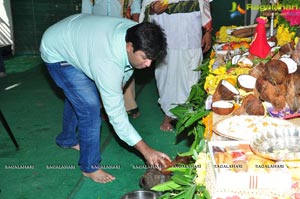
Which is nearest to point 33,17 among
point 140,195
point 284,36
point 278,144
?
point 284,36

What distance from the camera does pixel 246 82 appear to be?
2.26 meters

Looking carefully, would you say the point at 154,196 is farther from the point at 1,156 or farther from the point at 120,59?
the point at 1,156

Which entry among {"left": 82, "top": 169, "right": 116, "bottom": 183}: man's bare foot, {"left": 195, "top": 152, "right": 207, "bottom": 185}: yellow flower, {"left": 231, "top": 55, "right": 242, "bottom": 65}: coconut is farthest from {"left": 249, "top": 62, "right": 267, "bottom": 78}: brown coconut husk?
{"left": 82, "top": 169, "right": 116, "bottom": 183}: man's bare foot

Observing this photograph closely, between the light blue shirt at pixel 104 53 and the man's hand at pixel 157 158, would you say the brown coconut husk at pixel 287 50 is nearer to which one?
the light blue shirt at pixel 104 53

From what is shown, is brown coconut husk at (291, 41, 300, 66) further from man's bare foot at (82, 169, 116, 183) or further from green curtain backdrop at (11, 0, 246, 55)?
green curtain backdrop at (11, 0, 246, 55)

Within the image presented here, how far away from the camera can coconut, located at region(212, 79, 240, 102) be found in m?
2.16

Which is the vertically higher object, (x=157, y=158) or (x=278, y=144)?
(x=278, y=144)

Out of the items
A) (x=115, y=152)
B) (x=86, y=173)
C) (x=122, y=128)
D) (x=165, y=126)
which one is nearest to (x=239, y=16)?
(x=165, y=126)

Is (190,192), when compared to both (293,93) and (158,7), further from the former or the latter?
(158,7)

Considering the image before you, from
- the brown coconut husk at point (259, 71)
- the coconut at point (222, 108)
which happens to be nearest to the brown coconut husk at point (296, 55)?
the brown coconut husk at point (259, 71)

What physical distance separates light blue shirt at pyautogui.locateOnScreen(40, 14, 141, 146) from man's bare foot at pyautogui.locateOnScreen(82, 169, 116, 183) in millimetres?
907

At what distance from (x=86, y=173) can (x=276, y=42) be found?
6.32 feet

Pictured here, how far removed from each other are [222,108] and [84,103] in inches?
48.1

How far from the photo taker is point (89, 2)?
161 inches
